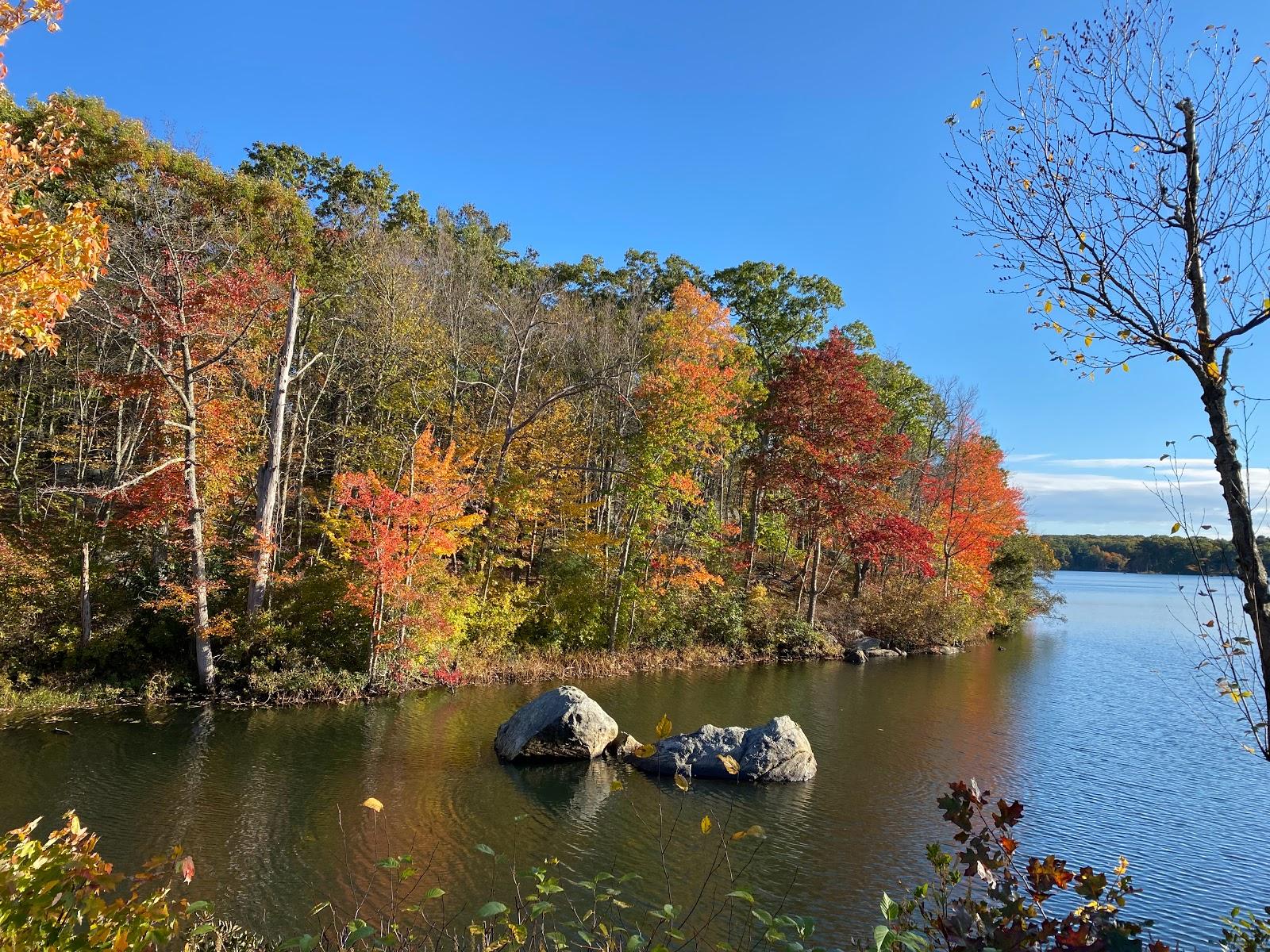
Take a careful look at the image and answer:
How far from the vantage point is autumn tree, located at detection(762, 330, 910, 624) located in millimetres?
21766

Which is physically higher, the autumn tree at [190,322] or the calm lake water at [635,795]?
the autumn tree at [190,322]

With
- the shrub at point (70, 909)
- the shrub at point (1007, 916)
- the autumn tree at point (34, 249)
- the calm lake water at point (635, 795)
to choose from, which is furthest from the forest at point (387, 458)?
the shrub at point (1007, 916)

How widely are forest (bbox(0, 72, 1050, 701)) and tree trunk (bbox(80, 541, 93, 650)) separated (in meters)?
0.12

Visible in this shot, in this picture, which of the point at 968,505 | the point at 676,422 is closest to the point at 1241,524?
the point at 676,422

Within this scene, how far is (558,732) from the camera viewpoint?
1082 cm

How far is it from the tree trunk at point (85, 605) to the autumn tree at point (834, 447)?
55.8 ft

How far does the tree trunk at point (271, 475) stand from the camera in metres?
14.0

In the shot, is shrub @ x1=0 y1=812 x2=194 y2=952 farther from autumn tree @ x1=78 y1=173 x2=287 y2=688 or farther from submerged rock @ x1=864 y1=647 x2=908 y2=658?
submerged rock @ x1=864 y1=647 x2=908 y2=658

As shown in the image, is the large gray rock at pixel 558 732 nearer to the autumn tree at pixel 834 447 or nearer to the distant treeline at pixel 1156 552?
the distant treeline at pixel 1156 552

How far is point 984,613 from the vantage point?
2845 centimetres

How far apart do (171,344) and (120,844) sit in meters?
10.0

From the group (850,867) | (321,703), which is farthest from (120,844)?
(850,867)

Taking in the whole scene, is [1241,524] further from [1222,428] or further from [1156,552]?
[1156,552]

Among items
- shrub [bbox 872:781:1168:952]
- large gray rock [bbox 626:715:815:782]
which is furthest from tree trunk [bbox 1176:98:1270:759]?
large gray rock [bbox 626:715:815:782]
